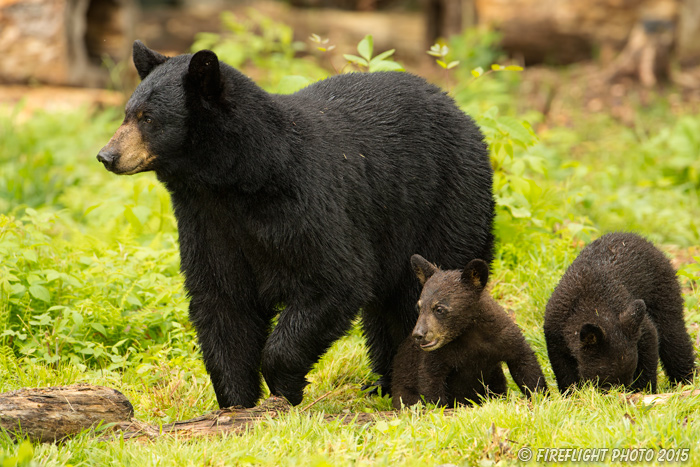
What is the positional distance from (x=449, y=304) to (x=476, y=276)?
211 mm

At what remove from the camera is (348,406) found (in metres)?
4.73

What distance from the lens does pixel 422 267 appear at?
431 centimetres

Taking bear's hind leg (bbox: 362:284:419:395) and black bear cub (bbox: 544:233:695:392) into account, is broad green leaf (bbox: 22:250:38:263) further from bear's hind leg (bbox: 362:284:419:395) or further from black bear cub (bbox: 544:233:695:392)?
black bear cub (bbox: 544:233:695:392)

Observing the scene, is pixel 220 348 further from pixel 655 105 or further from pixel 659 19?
pixel 659 19

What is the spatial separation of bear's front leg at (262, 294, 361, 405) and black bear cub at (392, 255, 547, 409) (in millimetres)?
404

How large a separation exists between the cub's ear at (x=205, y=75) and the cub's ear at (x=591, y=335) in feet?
6.88

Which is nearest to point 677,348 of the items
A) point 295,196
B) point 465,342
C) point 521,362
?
point 521,362

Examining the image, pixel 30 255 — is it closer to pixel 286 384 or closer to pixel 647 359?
pixel 286 384

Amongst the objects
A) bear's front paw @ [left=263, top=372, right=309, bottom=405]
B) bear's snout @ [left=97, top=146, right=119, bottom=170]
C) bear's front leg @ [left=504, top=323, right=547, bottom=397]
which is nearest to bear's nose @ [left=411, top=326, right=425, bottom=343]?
bear's front leg @ [left=504, top=323, right=547, bottom=397]

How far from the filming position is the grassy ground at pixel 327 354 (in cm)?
351

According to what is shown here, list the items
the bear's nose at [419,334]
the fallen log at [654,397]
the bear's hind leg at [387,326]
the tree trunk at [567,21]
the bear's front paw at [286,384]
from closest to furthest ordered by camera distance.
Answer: the fallen log at [654,397], the bear's nose at [419,334], the bear's front paw at [286,384], the bear's hind leg at [387,326], the tree trunk at [567,21]

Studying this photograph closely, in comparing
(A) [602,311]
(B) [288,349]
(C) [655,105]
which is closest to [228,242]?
(B) [288,349]

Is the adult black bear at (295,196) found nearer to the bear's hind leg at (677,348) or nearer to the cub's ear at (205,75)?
the cub's ear at (205,75)

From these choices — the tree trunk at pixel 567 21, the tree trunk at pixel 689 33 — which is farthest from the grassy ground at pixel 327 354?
the tree trunk at pixel 689 33
